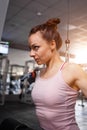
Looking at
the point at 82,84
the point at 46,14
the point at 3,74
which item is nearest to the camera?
the point at 82,84

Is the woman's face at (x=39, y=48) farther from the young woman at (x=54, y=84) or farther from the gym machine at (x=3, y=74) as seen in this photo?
the gym machine at (x=3, y=74)

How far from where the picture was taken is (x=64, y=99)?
99cm

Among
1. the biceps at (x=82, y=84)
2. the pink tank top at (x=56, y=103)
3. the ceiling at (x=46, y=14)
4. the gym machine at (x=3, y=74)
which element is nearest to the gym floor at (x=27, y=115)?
the gym machine at (x=3, y=74)

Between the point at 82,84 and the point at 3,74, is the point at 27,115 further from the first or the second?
the point at 82,84

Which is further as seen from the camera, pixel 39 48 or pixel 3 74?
pixel 3 74

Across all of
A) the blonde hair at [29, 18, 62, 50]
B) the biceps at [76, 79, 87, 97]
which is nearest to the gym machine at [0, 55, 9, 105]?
the blonde hair at [29, 18, 62, 50]

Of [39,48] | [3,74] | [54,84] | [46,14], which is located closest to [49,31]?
[39,48]

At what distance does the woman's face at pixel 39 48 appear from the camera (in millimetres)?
1056

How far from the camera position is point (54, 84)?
100cm

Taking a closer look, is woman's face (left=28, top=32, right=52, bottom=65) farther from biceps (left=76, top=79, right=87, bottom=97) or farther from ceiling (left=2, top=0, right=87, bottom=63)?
ceiling (left=2, top=0, right=87, bottom=63)

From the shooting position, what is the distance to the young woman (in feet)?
3.23

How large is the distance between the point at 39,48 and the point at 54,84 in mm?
214

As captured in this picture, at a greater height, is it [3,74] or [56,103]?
[56,103]

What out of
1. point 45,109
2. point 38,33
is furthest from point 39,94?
point 38,33
